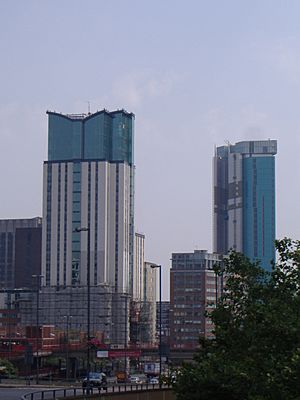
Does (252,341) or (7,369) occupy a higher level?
(252,341)

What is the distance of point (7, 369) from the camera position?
386 ft

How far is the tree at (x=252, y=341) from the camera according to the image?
30.3m

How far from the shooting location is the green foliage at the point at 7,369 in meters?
116

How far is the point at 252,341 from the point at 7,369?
87852mm

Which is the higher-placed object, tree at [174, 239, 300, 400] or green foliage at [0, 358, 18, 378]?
tree at [174, 239, 300, 400]

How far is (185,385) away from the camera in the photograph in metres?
34.9

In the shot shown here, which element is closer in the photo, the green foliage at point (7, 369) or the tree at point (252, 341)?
the tree at point (252, 341)

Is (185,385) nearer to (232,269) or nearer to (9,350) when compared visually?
(232,269)

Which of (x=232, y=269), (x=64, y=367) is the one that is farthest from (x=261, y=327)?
(x=64, y=367)

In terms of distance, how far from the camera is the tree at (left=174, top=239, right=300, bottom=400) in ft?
99.4

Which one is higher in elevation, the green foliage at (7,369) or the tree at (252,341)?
the tree at (252,341)

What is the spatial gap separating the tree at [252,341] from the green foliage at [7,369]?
Answer: 79692 millimetres

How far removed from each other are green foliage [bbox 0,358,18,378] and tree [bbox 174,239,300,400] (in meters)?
79.7

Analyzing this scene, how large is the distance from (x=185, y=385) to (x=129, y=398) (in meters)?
26.5
